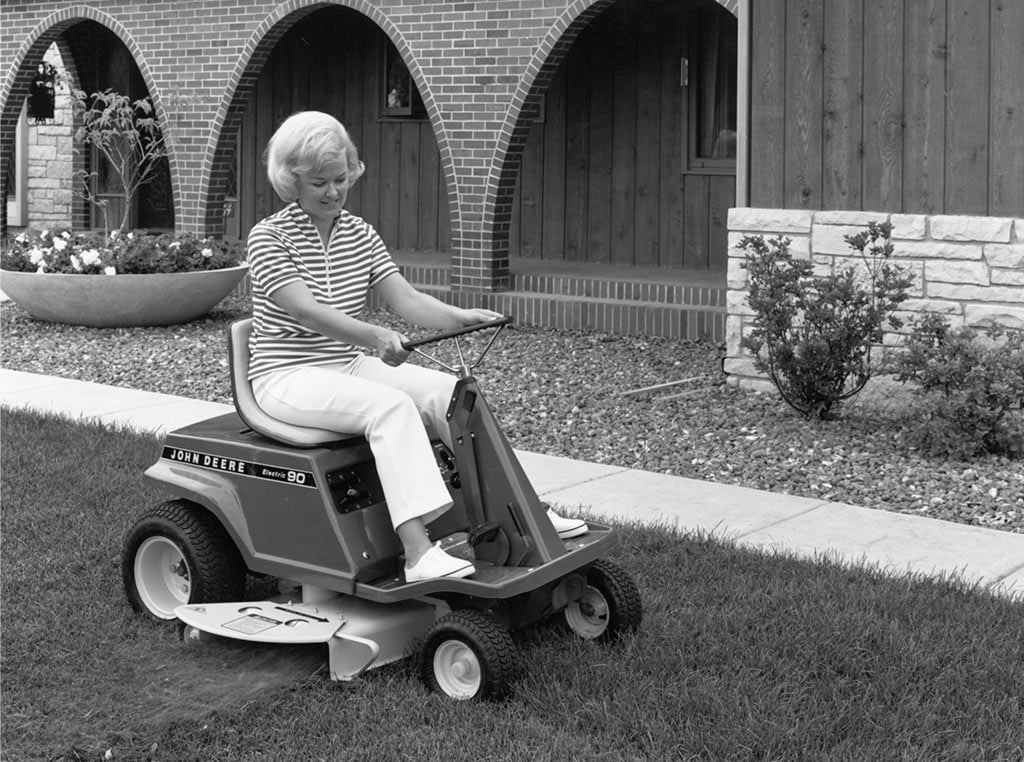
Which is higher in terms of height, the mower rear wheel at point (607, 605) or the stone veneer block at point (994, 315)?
the stone veneer block at point (994, 315)

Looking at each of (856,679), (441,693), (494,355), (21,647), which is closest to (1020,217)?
(494,355)

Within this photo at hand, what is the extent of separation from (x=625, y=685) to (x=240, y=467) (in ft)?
4.19

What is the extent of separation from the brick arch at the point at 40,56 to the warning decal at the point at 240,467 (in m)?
9.61

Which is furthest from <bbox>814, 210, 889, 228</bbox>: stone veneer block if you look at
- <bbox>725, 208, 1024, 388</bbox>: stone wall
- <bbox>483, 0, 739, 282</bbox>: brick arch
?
<bbox>483, 0, 739, 282</bbox>: brick arch

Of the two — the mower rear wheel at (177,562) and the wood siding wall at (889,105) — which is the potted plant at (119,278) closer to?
the wood siding wall at (889,105)

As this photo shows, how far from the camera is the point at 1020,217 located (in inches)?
305

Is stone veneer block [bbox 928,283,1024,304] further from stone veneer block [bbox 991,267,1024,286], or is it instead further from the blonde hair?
the blonde hair

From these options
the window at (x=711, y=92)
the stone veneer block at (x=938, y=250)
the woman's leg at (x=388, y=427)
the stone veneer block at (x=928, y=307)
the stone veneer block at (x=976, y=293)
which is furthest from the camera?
the window at (x=711, y=92)

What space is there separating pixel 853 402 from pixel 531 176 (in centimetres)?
606

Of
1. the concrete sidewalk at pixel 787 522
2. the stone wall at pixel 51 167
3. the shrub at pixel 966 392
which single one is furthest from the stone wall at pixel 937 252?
the stone wall at pixel 51 167

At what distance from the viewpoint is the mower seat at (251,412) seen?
4.19 metres

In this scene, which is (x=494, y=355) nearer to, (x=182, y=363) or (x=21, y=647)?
(x=182, y=363)

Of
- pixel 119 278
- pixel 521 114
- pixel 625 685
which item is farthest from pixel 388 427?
pixel 521 114

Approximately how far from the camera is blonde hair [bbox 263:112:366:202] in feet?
13.5
